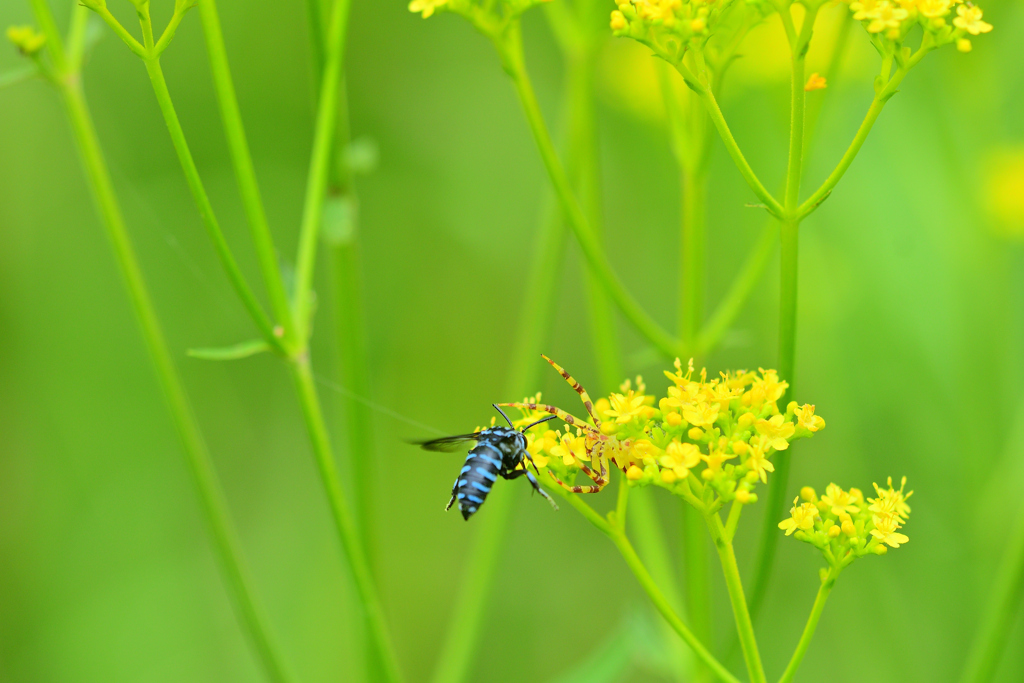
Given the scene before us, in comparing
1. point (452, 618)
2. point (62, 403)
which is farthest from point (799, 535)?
point (62, 403)

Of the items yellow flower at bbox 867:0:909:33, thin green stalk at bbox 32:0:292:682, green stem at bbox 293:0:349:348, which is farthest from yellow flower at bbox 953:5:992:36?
thin green stalk at bbox 32:0:292:682

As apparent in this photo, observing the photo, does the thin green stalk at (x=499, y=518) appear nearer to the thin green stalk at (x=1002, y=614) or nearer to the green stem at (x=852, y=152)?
the green stem at (x=852, y=152)

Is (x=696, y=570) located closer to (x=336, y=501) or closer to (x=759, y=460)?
(x=759, y=460)

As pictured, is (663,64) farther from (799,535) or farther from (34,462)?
(34,462)

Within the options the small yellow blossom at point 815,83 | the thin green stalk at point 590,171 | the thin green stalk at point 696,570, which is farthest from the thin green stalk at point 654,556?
the small yellow blossom at point 815,83

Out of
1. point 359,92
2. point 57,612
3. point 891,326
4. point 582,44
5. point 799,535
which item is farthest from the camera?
point 359,92

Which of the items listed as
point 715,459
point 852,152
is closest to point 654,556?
point 715,459
